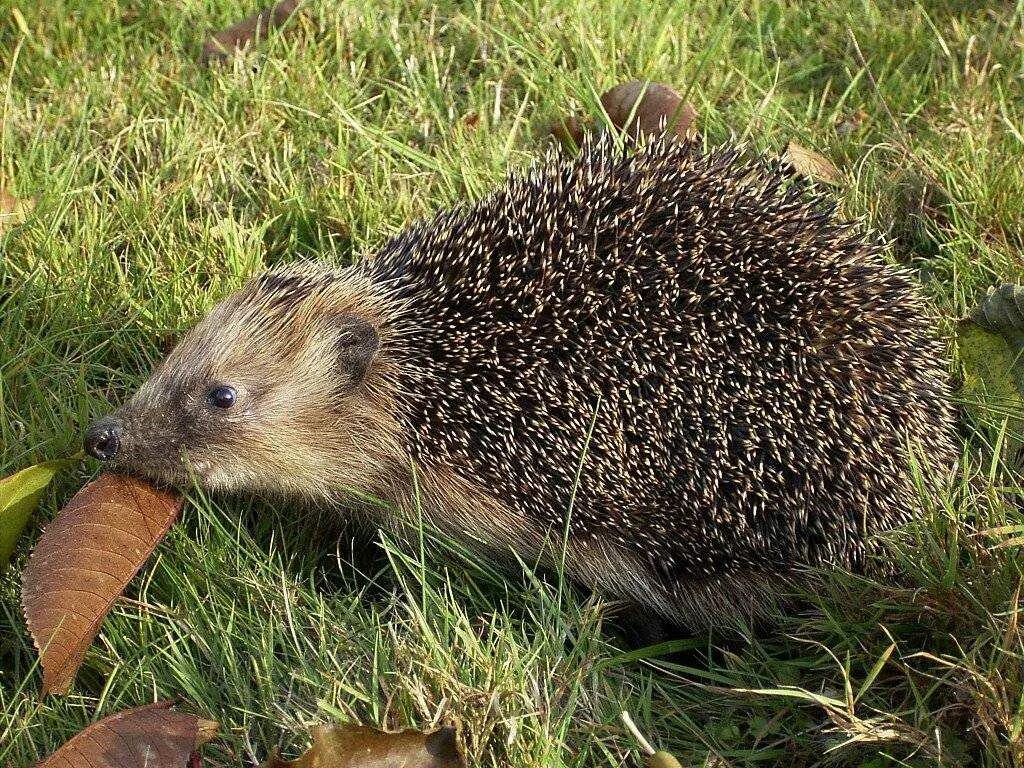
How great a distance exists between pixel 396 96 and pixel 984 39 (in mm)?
2854

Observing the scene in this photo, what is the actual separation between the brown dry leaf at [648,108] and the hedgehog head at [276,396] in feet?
5.71

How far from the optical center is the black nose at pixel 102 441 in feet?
12.6

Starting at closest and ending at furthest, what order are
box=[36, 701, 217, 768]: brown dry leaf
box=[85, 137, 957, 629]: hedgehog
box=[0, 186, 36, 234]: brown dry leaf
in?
box=[36, 701, 217, 768]: brown dry leaf, box=[85, 137, 957, 629]: hedgehog, box=[0, 186, 36, 234]: brown dry leaf

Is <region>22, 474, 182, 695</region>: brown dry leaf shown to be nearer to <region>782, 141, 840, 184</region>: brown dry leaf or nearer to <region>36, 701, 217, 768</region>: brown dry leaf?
<region>36, 701, 217, 768</region>: brown dry leaf

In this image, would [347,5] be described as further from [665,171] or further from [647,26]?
[665,171]

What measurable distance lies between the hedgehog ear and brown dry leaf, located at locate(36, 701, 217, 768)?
1407mm

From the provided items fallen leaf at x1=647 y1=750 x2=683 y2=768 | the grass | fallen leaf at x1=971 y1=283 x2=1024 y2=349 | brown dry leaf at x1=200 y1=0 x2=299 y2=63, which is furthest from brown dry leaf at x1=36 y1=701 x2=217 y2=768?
brown dry leaf at x1=200 y1=0 x2=299 y2=63

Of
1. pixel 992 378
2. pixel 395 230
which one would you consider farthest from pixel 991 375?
pixel 395 230

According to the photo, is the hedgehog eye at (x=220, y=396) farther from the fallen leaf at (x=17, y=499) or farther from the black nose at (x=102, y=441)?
the fallen leaf at (x=17, y=499)

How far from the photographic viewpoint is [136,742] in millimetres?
3041

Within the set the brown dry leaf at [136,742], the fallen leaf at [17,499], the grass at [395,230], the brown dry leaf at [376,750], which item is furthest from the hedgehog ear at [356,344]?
the brown dry leaf at [376,750]

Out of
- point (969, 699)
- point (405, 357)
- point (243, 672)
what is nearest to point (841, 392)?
→ point (969, 699)

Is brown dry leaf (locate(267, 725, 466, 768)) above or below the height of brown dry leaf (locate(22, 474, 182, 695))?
above

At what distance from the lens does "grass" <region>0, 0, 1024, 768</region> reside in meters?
3.19
